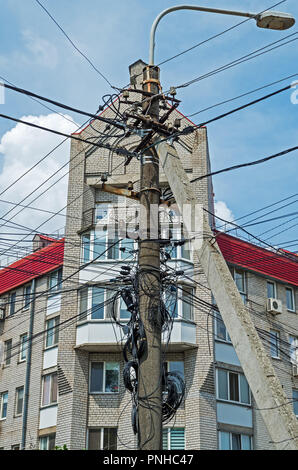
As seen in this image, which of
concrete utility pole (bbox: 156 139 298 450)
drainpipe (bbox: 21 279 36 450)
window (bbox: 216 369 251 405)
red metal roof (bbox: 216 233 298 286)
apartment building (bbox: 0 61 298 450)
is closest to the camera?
concrete utility pole (bbox: 156 139 298 450)

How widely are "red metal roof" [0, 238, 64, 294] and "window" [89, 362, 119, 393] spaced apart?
4.59m

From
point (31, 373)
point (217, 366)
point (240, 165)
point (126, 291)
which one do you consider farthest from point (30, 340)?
point (240, 165)

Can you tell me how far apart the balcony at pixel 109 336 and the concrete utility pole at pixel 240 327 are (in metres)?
15.5

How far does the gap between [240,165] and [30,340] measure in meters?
21.7

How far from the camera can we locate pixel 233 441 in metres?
26.8

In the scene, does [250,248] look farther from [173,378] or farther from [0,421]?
[173,378]

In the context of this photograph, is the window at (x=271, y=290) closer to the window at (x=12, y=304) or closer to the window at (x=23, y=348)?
the window at (x=23, y=348)

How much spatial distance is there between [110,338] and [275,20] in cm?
1845

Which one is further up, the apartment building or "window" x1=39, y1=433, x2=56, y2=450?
the apartment building

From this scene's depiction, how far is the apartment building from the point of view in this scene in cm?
2672

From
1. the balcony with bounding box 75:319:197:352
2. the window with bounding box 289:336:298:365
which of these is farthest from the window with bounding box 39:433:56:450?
the window with bounding box 289:336:298:365

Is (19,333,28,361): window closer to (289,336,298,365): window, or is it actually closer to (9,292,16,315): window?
(9,292,16,315): window

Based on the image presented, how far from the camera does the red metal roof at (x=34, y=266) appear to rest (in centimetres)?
3130

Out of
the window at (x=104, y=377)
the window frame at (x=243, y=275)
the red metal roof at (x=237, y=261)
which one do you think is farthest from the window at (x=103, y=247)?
the window frame at (x=243, y=275)
